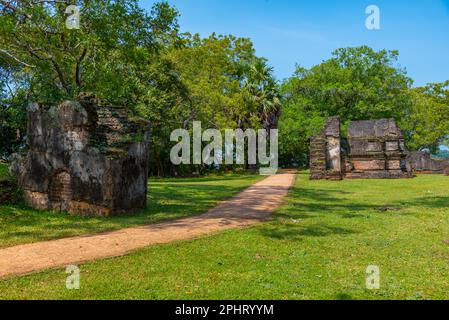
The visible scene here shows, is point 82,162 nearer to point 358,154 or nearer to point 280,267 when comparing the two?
point 280,267

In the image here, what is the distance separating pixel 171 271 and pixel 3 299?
2.26 m

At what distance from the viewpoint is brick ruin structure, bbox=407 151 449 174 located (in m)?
36.7

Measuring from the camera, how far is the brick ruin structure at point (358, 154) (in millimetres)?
27264

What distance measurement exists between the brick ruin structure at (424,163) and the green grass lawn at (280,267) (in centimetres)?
3048

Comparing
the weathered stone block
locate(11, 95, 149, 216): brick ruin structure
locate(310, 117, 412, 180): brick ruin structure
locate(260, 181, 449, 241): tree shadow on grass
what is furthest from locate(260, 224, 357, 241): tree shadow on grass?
the weathered stone block

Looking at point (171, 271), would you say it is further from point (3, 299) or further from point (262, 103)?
point (262, 103)

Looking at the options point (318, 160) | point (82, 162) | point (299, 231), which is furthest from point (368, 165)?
point (82, 162)

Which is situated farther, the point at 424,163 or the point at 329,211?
the point at 424,163

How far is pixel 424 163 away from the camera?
37.2 m

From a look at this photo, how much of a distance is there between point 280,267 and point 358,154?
25.0m

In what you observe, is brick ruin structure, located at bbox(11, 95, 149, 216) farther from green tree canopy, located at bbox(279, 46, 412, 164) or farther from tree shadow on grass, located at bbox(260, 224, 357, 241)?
green tree canopy, located at bbox(279, 46, 412, 164)

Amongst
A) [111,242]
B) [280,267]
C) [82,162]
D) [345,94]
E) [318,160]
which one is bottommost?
[280,267]

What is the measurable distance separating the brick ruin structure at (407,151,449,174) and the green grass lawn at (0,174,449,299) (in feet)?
100
